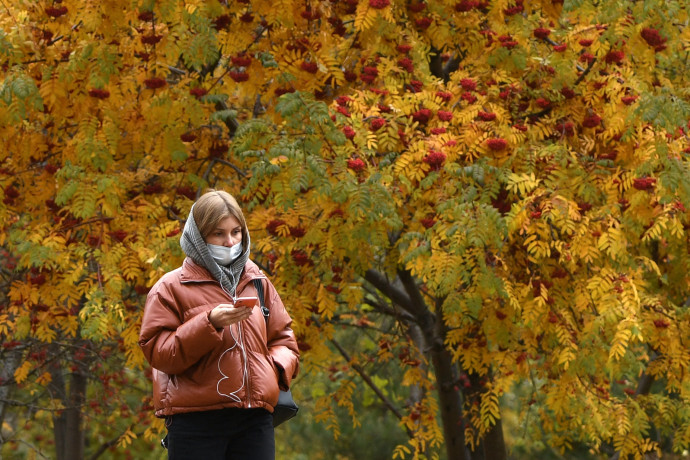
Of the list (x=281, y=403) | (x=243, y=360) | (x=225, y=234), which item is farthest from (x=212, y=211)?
(x=281, y=403)

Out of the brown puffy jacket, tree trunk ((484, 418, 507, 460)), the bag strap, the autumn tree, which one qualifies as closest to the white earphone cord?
the brown puffy jacket

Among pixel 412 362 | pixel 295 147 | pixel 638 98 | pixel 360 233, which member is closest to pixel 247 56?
pixel 295 147

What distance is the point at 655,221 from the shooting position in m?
5.85

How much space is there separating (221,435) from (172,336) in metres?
0.38

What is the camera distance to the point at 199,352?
298cm

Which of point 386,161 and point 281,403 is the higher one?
point 386,161

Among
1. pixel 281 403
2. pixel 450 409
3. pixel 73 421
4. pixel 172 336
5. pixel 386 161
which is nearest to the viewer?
pixel 172 336

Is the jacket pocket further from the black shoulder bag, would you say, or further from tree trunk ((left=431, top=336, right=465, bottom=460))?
tree trunk ((left=431, top=336, right=465, bottom=460))

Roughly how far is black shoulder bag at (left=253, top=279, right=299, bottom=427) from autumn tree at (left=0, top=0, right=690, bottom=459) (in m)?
2.10

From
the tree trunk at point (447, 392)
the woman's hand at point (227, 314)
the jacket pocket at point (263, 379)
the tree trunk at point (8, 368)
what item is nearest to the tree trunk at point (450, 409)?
the tree trunk at point (447, 392)

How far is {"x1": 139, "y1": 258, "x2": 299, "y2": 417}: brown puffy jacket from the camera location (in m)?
2.98

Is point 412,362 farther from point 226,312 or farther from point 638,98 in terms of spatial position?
point 226,312

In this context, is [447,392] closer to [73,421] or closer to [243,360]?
[243,360]

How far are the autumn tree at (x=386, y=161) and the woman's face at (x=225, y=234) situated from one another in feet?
7.36
